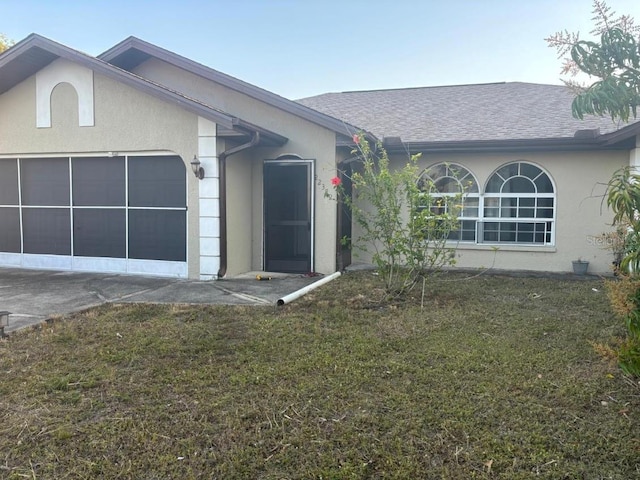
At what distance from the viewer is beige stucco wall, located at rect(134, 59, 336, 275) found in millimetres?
10656

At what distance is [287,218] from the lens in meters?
11.2

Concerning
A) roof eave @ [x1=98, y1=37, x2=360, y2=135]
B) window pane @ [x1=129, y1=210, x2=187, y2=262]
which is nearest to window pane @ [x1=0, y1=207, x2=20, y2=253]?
window pane @ [x1=129, y1=210, x2=187, y2=262]

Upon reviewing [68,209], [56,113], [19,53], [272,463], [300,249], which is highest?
[19,53]

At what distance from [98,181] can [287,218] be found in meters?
4.02

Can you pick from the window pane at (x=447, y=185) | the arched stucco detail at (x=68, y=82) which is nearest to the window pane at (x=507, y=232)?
the window pane at (x=447, y=185)

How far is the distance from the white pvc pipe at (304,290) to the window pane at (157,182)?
124 inches

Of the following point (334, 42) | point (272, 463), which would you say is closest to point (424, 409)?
point (272, 463)

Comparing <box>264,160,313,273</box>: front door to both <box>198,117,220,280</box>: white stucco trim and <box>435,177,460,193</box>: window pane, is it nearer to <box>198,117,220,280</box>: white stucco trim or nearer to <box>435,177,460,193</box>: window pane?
<box>198,117,220,280</box>: white stucco trim

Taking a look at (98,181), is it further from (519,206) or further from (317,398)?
(519,206)

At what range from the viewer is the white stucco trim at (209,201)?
9766mm

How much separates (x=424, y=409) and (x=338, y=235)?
6.98 m

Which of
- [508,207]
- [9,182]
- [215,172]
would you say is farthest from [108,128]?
[508,207]

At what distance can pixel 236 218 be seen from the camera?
10.7 metres

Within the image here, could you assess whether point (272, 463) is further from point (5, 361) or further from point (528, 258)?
point (528, 258)
